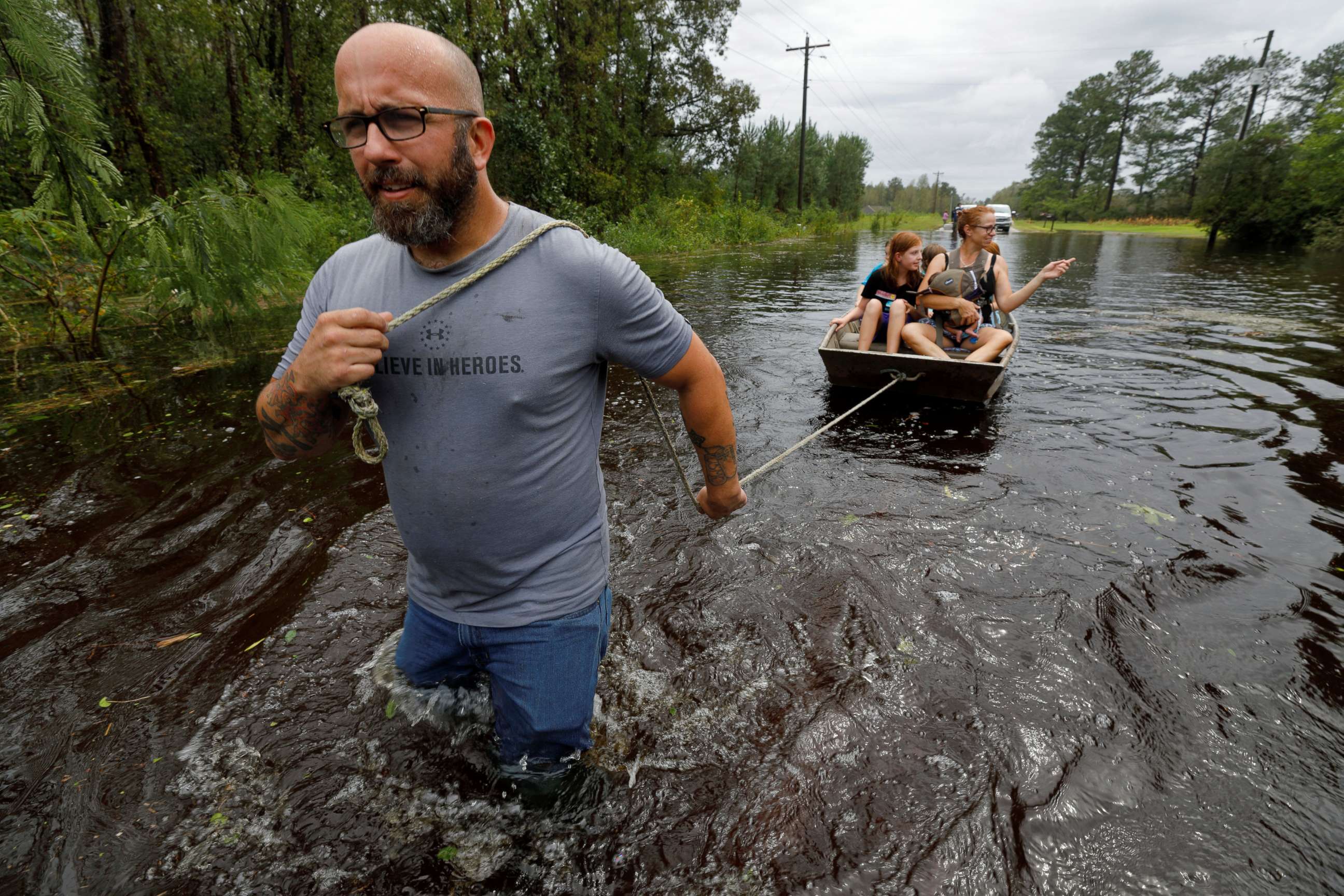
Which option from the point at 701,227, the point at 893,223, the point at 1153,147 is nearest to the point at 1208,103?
the point at 1153,147

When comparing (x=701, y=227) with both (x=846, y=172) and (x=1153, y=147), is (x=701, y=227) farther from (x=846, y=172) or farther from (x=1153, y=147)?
(x=1153, y=147)

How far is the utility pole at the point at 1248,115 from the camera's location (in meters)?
27.4

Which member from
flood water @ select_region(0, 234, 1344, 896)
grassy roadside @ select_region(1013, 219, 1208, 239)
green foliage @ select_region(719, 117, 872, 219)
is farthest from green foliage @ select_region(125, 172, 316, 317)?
grassy roadside @ select_region(1013, 219, 1208, 239)

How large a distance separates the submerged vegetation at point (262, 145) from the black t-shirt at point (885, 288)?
7.28 metres

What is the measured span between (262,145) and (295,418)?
68.2 ft

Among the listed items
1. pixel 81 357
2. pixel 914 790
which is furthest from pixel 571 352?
pixel 81 357

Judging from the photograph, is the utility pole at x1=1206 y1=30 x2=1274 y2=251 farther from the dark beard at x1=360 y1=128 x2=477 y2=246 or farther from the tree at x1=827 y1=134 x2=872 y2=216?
the dark beard at x1=360 y1=128 x2=477 y2=246

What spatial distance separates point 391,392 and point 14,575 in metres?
3.47

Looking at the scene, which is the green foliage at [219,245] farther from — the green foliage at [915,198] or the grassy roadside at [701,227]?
the green foliage at [915,198]

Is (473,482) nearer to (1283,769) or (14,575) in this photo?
(1283,769)

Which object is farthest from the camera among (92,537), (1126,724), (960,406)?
(960,406)

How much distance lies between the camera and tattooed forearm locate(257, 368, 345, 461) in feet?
5.16

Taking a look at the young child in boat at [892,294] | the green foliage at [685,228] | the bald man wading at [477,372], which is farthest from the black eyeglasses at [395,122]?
the green foliage at [685,228]

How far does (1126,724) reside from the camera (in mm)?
2576
